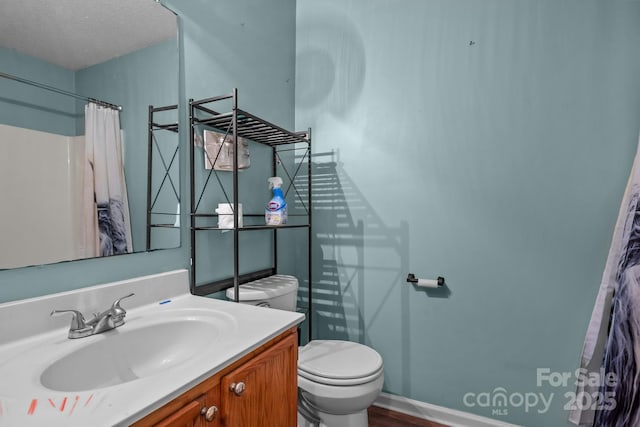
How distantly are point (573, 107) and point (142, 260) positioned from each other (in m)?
1.93

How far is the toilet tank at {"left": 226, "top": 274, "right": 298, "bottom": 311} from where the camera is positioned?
1.38 metres

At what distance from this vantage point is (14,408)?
52cm

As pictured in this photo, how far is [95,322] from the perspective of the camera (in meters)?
0.86

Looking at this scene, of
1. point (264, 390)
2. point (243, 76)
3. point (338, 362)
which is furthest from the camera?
point (243, 76)

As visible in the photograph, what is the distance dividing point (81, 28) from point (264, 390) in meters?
1.23

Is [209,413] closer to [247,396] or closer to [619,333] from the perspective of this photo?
[247,396]

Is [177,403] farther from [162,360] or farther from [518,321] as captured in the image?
[518,321]

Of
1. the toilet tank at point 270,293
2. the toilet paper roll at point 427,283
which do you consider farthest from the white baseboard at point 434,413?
the toilet tank at point 270,293

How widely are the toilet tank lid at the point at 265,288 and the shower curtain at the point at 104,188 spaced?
0.50 metres

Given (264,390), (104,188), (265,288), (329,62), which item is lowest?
(264,390)

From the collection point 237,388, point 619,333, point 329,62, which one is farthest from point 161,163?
A: point 619,333

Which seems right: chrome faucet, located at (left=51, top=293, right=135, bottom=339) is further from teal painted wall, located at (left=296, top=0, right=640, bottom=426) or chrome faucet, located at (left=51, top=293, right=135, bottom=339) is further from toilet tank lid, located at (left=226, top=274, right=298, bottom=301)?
teal painted wall, located at (left=296, top=0, right=640, bottom=426)

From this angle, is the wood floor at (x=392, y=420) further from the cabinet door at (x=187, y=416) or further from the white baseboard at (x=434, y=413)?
the cabinet door at (x=187, y=416)

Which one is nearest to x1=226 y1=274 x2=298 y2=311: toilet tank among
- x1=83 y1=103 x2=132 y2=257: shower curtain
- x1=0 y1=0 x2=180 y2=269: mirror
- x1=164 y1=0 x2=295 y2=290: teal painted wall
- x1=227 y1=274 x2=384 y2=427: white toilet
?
x1=227 y1=274 x2=384 y2=427: white toilet
